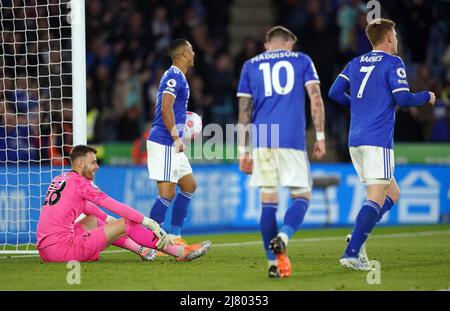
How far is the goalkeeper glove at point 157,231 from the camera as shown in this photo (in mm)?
9750

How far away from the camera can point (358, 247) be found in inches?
379

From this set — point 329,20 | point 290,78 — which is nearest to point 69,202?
point 290,78

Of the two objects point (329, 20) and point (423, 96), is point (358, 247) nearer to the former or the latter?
point (423, 96)

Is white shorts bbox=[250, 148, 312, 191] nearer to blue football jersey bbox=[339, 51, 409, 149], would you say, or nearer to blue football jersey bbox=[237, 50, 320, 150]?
blue football jersey bbox=[237, 50, 320, 150]

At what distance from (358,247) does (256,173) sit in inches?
48.1

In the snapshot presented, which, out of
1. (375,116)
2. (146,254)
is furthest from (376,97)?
(146,254)

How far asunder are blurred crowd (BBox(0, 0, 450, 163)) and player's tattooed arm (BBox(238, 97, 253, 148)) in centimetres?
970

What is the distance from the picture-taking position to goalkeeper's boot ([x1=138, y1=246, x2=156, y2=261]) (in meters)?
10.6

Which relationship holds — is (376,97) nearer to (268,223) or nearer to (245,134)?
(245,134)

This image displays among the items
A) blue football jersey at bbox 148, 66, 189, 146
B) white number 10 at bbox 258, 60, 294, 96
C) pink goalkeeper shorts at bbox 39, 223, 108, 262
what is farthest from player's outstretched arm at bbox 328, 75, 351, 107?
pink goalkeeper shorts at bbox 39, 223, 108, 262

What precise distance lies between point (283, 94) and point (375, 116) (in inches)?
39.3

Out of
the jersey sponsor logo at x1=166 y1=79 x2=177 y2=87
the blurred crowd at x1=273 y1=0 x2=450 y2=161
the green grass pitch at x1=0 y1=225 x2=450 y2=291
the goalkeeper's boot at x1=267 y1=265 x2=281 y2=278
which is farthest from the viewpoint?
the blurred crowd at x1=273 y1=0 x2=450 y2=161

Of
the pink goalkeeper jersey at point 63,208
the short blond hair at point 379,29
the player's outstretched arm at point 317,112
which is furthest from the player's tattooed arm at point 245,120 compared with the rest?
the pink goalkeeper jersey at point 63,208

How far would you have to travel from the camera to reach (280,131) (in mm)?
9172
